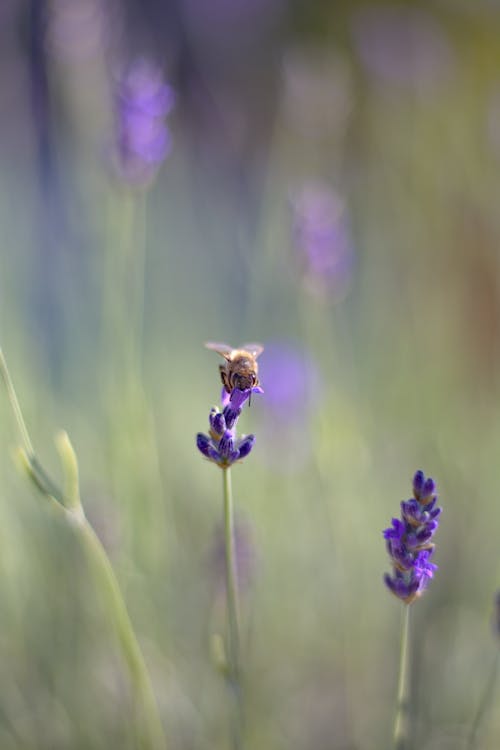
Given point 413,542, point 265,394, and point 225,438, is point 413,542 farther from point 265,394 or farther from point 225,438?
point 265,394

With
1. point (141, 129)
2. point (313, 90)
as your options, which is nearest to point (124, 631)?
point (141, 129)

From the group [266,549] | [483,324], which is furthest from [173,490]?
[483,324]

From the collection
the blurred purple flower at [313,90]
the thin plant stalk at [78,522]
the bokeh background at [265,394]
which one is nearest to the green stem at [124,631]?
the thin plant stalk at [78,522]

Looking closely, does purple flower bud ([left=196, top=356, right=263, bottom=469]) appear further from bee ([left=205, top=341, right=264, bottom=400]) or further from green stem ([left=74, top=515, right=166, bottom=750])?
green stem ([left=74, top=515, right=166, bottom=750])

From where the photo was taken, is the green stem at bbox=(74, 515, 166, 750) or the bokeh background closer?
the green stem at bbox=(74, 515, 166, 750)

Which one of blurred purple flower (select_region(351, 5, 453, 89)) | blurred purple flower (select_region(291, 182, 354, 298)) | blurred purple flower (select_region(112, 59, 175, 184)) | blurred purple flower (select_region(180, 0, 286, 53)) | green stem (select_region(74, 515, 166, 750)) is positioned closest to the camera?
green stem (select_region(74, 515, 166, 750))

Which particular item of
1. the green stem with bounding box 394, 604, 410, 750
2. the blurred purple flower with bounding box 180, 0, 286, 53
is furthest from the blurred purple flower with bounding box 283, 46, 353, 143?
the blurred purple flower with bounding box 180, 0, 286, 53

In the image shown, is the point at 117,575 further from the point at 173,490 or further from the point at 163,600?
the point at 173,490
